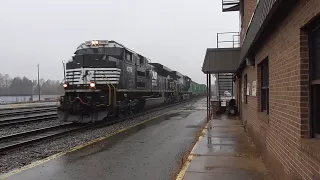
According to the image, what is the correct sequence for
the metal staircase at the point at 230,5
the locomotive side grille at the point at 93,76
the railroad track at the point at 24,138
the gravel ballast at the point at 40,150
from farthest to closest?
the metal staircase at the point at 230,5
the locomotive side grille at the point at 93,76
the railroad track at the point at 24,138
the gravel ballast at the point at 40,150

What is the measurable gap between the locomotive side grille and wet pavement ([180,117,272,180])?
6791mm

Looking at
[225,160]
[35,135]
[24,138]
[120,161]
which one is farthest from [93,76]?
[225,160]

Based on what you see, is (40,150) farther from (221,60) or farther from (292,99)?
(221,60)

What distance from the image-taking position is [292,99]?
14.4ft

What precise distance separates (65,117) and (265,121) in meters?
11.0

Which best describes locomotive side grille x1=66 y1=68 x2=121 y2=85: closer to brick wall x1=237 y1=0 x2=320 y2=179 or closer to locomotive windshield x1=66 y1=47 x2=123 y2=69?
locomotive windshield x1=66 y1=47 x2=123 y2=69

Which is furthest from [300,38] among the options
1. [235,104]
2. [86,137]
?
[235,104]

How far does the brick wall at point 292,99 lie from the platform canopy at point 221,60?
357 inches

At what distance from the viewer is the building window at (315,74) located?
147 inches

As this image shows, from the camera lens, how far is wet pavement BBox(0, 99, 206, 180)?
7035 millimetres

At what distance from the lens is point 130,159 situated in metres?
8.62

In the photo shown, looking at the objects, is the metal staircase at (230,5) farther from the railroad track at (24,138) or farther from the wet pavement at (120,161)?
the railroad track at (24,138)

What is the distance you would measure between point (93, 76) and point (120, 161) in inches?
334

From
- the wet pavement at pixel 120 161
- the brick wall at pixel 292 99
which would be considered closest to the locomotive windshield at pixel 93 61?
the wet pavement at pixel 120 161
